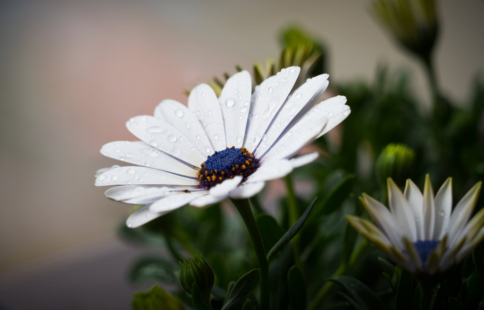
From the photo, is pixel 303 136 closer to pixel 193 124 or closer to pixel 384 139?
pixel 193 124

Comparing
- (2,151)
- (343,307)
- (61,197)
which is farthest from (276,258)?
(2,151)

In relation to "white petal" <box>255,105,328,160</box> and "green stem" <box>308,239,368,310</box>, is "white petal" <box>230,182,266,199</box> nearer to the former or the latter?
"white petal" <box>255,105,328,160</box>

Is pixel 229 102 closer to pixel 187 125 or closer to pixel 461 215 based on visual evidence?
pixel 187 125

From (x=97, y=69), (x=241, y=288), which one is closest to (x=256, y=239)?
(x=241, y=288)

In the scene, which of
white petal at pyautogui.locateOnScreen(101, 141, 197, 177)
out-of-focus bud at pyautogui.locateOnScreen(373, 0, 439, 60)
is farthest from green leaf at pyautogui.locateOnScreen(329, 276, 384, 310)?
out-of-focus bud at pyautogui.locateOnScreen(373, 0, 439, 60)

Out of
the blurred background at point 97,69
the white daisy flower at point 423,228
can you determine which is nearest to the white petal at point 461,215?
the white daisy flower at point 423,228

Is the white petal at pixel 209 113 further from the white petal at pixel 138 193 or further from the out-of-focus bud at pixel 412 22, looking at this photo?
the out-of-focus bud at pixel 412 22
